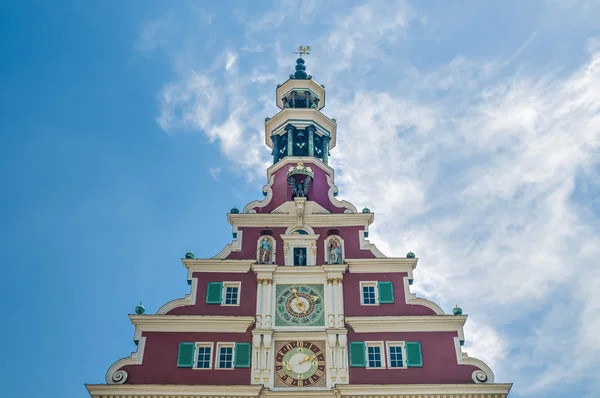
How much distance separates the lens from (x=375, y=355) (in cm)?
2920

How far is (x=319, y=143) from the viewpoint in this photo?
39312 mm

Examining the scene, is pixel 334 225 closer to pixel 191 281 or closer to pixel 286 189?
pixel 286 189

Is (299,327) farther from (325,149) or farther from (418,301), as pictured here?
(325,149)

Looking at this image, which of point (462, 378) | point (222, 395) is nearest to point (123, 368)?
point (222, 395)

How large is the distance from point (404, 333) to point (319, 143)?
12.9m

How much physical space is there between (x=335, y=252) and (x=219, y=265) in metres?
4.91

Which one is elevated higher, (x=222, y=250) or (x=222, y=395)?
(x=222, y=250)

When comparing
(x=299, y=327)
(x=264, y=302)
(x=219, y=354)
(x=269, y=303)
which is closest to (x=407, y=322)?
(x=299, y=327)

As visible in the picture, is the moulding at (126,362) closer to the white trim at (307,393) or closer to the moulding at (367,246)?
the white trim at (307,393)

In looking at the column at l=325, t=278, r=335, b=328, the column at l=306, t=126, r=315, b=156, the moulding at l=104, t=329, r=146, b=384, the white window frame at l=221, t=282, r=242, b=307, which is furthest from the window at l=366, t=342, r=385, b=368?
the column at l=306, t=126, r=315, b=156

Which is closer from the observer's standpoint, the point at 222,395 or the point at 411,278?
the point at 222,395

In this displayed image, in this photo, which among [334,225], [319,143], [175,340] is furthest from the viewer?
[319,143]

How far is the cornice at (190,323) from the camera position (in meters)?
29.8

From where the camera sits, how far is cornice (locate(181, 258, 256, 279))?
31734 millimetres
